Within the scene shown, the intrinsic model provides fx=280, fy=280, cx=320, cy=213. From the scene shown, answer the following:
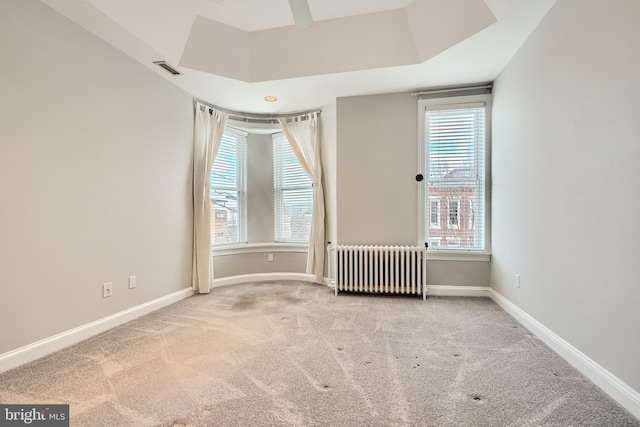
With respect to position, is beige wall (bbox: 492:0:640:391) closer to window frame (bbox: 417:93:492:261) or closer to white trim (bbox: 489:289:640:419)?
white trim (bbox: 489:289:640:419)

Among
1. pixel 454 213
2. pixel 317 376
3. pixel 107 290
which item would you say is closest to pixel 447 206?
pixel 454 213

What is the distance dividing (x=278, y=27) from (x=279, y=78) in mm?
466

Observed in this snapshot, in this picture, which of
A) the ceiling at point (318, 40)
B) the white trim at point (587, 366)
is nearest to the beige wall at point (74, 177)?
the ceiling at point (318, 40)

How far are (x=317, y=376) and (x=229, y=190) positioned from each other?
10.2 ft

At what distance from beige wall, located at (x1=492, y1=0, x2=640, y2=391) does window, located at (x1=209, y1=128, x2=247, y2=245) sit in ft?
11.5

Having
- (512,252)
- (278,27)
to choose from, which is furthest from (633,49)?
(278,27)

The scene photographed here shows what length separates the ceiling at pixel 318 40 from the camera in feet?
7.48

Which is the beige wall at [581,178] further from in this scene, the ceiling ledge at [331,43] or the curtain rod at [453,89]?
the ceiling ledge at [331,43]

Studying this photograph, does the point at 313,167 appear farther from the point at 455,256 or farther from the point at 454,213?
the point at 455,256

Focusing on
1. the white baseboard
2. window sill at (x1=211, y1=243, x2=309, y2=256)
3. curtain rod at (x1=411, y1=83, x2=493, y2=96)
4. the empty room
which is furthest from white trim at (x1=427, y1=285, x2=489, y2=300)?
the white baseboard

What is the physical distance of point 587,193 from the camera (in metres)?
1.72

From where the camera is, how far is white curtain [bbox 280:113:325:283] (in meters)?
3.94

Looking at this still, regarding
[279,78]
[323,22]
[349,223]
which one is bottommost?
[349,223]

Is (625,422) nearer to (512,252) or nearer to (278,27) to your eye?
(512,252)
